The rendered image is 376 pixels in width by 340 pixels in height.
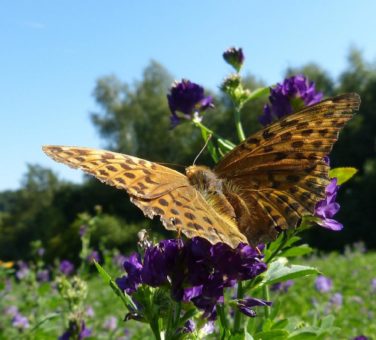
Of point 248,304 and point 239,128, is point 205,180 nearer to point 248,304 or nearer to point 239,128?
point 239,128

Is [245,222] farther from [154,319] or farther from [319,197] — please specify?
[154,319]

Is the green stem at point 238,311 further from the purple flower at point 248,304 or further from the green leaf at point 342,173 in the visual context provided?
the green leaf at point 342,173

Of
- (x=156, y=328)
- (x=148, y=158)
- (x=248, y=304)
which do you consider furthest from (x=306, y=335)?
(x=148, y=158)

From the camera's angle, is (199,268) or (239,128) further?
(239,128)

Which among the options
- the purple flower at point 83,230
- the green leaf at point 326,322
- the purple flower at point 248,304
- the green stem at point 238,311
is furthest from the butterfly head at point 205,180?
the purple flower at point 83,230

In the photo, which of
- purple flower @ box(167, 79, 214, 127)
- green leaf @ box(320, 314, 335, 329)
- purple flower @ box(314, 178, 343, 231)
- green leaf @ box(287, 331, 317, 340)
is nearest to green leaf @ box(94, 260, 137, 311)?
green leaf @ box(287, 331, 317, 340)

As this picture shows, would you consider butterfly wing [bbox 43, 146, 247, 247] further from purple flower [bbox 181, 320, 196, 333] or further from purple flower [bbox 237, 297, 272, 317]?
purple flower [bbox 181, 320, 196, 333]
